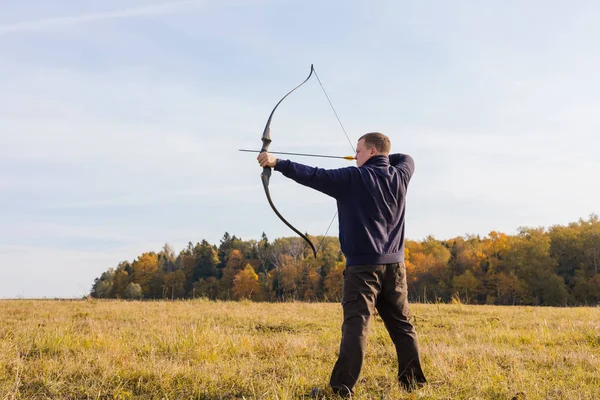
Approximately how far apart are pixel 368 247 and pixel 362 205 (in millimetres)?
383

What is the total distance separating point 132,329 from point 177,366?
3.40 meters

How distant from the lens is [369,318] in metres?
4.34

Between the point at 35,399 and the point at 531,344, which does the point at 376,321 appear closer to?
the point at 531,344

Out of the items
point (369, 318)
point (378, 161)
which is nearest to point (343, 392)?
point (369, 318)

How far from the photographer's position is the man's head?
189 inches

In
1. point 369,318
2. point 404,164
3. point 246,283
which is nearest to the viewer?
point 369,318

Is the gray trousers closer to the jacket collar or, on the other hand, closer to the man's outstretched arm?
the man's outstretched arm

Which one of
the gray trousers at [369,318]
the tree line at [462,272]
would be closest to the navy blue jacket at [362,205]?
the gray trousers at [369,318]

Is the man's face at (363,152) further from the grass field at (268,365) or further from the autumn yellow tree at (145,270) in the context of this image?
the autumn yellow tree at (145,270)

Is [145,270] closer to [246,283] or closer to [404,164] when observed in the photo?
[246,283]

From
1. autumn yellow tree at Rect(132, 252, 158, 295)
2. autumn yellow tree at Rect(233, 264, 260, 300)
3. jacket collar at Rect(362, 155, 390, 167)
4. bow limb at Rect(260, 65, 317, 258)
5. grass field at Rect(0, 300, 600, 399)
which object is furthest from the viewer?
autumn yellow tree at Rect(132, 252, 158, 295)

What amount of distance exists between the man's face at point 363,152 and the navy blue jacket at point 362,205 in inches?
6.9

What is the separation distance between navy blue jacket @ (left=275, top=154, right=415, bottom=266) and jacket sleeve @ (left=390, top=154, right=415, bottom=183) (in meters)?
0.29

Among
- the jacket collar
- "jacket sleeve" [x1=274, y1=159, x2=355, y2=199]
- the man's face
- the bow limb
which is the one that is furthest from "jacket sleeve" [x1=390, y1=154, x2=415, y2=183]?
the bow limb
